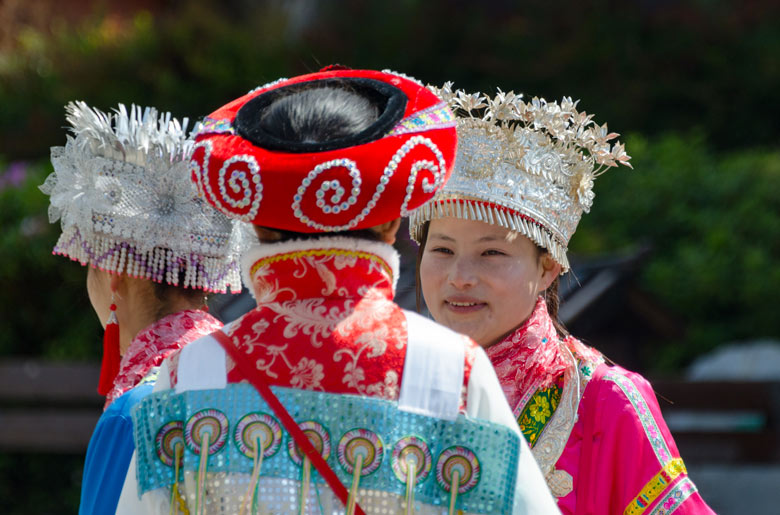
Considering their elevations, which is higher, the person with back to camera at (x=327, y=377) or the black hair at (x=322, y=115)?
the black hair at (x=322, y=115)

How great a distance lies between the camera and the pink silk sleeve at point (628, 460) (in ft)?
7.37

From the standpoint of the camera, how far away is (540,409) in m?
2.45

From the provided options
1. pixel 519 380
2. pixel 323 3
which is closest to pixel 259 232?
pixel 519 380

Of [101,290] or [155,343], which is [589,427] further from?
[101,290]

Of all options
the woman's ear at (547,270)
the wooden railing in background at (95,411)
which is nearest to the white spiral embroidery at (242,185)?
the woman's ear at (547,270)

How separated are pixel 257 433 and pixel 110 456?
57 centimetres

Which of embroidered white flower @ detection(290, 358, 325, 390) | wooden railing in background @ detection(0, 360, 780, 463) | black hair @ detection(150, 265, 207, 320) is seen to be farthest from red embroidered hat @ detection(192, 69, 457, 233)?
wooden railing in background @ detection(0, 360, 780, 463)

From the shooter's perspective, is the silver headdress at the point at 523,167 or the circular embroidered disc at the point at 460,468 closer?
the circular embroidered disc at the point at 460,468

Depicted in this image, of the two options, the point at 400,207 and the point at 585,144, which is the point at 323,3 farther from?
the point at 400,207

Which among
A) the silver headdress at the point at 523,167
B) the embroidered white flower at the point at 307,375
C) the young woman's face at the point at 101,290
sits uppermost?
the silver headdress at the point at 523,167

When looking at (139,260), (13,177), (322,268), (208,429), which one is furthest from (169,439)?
(13,177)

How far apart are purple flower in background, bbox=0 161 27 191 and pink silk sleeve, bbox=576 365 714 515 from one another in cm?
538

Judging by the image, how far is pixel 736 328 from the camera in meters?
7.50

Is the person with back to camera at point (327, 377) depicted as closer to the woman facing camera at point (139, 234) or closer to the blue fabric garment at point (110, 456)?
the blue fabric garment at point (110, 456)
